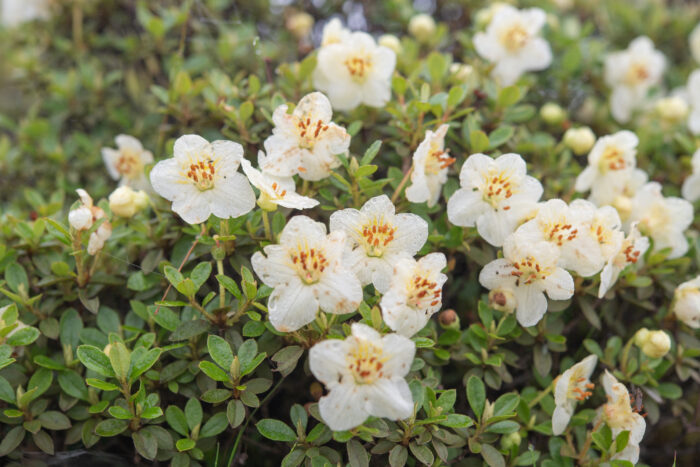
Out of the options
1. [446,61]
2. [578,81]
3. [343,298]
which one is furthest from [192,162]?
[578,81]

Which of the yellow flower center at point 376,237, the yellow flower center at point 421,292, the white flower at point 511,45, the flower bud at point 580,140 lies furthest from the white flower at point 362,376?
the white flower at point 511,45

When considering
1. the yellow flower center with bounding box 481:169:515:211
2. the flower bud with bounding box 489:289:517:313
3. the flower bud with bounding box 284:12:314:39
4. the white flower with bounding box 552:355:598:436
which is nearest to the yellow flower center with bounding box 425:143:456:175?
the yellow flower center with bounding box 481:169:515:211

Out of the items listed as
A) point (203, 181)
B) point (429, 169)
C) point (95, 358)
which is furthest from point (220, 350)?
point (429, 169)

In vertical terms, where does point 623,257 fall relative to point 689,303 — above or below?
above

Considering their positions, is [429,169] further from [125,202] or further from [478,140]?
[125,202]

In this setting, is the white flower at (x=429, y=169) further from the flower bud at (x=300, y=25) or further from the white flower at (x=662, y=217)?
the flower bud at (x=300, y=25)

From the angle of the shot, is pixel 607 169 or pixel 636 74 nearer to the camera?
pixel 607 169

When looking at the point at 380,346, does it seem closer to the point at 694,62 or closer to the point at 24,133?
the point at 24,133
